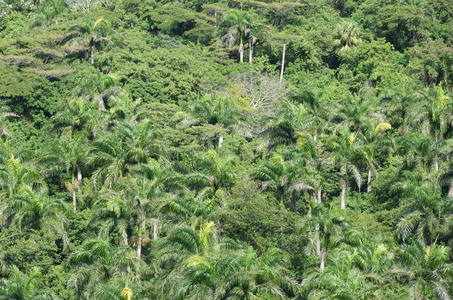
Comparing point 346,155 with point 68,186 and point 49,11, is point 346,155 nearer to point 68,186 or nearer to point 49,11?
point 68,186

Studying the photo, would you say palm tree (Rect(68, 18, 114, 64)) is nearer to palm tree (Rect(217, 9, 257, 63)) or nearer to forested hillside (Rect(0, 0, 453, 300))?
forested hillside (Rect(0, 0, 453, 300))

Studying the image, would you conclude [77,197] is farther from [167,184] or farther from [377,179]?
[377,179]

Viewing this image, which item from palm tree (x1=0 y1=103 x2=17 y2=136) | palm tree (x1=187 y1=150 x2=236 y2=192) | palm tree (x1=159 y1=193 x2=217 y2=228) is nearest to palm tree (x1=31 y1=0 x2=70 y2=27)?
palm tree (x1=0 y1=103 x2=17 y2=136)

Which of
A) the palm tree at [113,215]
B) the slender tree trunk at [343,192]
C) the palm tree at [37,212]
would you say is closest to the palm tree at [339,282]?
the slender tree trunk at [343,192]

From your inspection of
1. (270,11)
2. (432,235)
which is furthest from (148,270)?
(270,11)

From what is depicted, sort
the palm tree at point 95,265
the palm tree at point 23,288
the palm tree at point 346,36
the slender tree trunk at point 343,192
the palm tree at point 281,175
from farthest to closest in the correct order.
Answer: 1. the palm tree at point 346,36
2. the slender tree trunk at point 343,192
3. the palm tree at point 281,175
4. the palm tree at point 95,265
5. the palm tree at point 23,288

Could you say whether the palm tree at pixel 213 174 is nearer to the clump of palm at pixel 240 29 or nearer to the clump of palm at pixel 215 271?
the clump of palm at pixel 215 271

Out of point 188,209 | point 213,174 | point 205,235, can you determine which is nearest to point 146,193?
point 188,209
